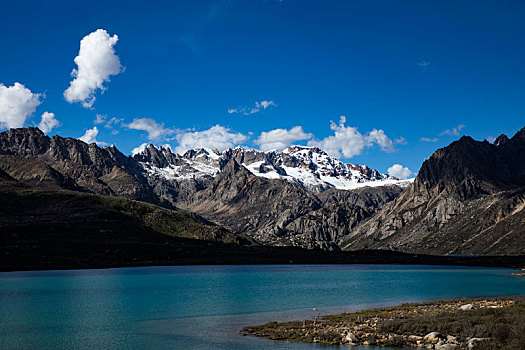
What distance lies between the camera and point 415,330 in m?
46.2

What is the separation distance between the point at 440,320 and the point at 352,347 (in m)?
12.6

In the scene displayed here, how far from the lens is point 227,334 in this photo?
5006 centimetres

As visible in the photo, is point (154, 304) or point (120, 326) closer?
point (120, 326)

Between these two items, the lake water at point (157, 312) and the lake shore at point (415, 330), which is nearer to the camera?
the lake shore at point (415, 330)

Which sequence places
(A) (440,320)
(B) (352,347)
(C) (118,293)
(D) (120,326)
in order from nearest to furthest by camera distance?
(B) (352,347)
(A) (440,320)
(D) (120,326)
(C) (118,293)

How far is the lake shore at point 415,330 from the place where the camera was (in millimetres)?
40906

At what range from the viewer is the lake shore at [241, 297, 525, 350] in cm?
4091

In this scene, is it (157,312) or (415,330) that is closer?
(415,330)

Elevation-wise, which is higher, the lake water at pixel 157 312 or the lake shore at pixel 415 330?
the lake shore at pixel 415 330

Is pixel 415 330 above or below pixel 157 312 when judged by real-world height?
above

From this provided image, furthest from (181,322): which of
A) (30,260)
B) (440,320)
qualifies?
(30,260)

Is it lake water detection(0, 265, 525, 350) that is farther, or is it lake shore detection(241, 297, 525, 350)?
lake water detection(0, 265, 525, 350)

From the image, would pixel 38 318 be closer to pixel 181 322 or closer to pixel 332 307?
pixel 181 322

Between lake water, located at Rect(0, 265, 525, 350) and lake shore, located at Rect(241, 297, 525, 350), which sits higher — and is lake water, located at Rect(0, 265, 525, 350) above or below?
below
